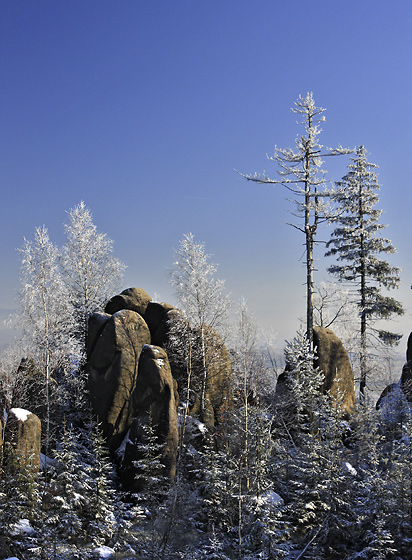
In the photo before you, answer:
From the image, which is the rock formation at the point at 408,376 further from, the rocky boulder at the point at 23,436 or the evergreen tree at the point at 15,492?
the evergreen tree at the point at 15,492

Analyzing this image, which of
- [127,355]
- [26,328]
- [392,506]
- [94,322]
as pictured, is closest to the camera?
[392,506]

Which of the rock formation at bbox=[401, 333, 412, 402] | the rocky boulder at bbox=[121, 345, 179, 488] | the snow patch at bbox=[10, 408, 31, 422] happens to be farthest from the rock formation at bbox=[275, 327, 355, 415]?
the snow patch at bbox=[10, 408, 31, 422]

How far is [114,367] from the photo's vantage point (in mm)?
17875

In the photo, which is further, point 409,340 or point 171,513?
point 409,340

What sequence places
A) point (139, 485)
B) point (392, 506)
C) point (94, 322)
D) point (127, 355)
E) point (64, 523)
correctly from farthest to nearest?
point (94, 322)
point (127, 355)
point (139, 485)
point (64, 523)
point (392, 506)

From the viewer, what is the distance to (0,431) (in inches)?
496

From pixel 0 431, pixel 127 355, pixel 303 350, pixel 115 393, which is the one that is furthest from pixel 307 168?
pixel 0 431

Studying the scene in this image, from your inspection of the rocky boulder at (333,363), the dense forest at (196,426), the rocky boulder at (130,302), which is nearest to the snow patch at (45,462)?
the dense forest at (196,426)

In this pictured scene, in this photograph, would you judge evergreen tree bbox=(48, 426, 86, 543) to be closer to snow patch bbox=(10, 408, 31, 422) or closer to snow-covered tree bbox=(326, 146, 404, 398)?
snow patch bbox=(10, 408, 31, 422)

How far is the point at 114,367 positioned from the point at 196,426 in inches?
166

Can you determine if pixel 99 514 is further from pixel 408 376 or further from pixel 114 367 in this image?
pixel 408 376

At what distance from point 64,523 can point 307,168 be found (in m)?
18.4

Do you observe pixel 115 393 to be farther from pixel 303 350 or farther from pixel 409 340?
pixel 409 340

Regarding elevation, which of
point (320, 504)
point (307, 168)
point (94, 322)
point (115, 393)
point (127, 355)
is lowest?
point (320, 504)
